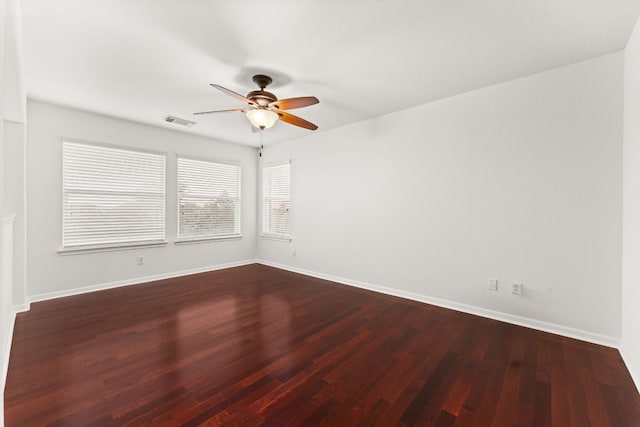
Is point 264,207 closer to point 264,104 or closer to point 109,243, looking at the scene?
point 109,243

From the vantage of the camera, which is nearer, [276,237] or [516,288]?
[516,288]

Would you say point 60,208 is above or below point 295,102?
below

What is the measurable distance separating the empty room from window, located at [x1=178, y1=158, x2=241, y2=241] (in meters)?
0.21

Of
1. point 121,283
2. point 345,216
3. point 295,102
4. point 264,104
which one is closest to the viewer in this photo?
point 295,102

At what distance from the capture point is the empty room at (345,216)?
2.03 meters

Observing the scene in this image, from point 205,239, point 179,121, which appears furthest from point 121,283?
point 179,121

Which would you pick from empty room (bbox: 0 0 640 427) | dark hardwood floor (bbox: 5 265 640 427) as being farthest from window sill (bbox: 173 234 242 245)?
dark hardwood floor (bbox: 5 265 640 427)

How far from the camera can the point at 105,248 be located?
168 inches

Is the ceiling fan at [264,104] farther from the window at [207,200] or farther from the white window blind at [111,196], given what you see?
→ the window at [207,200]

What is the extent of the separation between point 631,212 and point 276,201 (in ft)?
16.3

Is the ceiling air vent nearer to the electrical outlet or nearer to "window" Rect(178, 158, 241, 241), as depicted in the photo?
"window" Rect(178, 158, 241, 241)

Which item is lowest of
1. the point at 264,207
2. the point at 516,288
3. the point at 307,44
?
the point at 516,288

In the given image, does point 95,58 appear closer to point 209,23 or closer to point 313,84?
point 209,23

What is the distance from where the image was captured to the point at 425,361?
240cm
